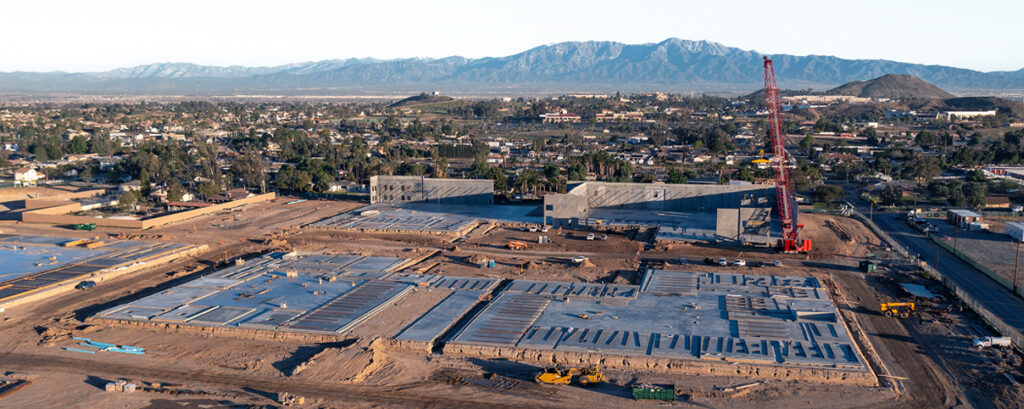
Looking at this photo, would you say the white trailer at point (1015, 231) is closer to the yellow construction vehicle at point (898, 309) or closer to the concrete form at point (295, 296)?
the yellow construction vehicle at point (898, 309)

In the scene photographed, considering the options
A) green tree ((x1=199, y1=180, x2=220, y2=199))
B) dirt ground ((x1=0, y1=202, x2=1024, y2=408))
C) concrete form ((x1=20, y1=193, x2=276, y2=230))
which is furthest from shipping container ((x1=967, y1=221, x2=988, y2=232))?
green tree ((x1=199, y1=180, x2=220, y2=199))

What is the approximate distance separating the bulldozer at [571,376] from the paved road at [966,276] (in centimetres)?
1632

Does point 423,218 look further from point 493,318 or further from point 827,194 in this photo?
point 827,194

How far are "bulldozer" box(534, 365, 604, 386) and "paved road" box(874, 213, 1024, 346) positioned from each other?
1632cm

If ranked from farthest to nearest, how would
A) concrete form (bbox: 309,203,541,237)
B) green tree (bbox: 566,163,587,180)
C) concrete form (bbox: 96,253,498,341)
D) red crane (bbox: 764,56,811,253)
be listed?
green tree (bbox: 566,163,587,180)
concrete form (bbox: 309,203,541,237)
red crane (bbox: 764,56,811,253)
concrete form (bbox: 96,253,498,341)

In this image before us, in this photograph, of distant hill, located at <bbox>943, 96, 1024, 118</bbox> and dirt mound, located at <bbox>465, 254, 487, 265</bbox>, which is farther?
distant hill, located at <bbox>943, 96, 1024, 118</bbox>

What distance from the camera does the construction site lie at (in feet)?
67.9

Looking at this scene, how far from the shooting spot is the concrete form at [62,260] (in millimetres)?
31280

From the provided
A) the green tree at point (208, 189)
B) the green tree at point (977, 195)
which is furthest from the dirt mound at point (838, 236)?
the green tree at point (208, 189)

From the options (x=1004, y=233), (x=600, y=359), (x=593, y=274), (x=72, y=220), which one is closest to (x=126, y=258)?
(x=72, y=220)

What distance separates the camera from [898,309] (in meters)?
27.4

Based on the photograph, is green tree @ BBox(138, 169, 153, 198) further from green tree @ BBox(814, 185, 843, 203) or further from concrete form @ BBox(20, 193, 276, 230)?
green tree @ BBox(814, 185, 843, 203)

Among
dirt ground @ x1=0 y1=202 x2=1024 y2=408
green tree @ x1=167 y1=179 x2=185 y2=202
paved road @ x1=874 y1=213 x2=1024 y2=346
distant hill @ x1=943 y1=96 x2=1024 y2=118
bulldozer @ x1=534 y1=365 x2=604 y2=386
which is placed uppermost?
distant hill @ x1=943 y1=96 x2=1024 y2=118

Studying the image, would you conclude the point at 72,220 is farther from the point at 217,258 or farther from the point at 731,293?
the point at 731,293
